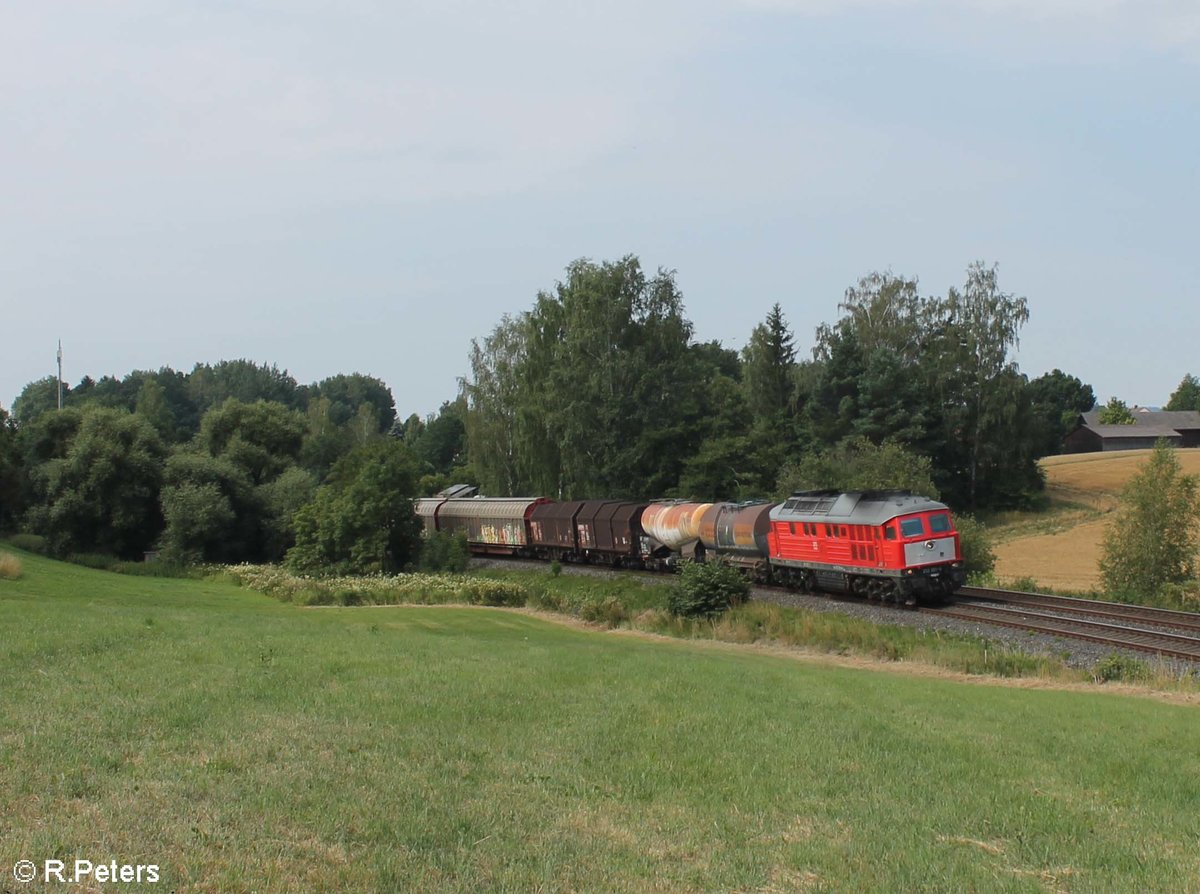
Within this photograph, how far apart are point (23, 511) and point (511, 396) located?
102 ft

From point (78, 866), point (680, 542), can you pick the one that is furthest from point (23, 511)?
point (78, 866)

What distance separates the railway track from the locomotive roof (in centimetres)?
309

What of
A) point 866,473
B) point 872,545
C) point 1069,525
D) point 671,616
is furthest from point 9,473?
point 1069,525

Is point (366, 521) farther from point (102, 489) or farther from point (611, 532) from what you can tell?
point (102, 489)

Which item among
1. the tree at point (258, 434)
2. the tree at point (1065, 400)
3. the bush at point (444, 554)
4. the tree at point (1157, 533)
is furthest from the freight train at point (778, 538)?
the tree at point (1065, 400)

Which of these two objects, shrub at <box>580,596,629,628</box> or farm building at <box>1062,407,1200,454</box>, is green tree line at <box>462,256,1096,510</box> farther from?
farm building at <box>1062,407,1200,454</box>

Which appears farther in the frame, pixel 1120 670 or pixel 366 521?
pixel 366 521

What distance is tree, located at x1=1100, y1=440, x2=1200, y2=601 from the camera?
3453 cm

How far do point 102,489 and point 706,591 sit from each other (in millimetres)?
41044

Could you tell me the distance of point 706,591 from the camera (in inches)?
1316

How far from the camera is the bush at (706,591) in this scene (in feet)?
109

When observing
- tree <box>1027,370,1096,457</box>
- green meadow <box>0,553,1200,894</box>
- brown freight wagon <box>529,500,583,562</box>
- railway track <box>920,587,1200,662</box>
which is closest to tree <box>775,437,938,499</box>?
brown freight wagon <box>529,500,583,562</box>

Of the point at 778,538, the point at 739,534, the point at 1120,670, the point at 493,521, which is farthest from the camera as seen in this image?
the point at 493,521

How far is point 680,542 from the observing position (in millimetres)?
45625
